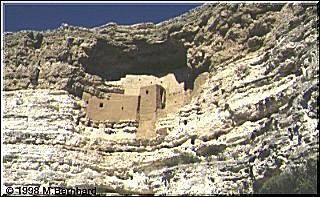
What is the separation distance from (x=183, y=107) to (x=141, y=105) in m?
1.38

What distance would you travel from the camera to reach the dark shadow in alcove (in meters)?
23.5

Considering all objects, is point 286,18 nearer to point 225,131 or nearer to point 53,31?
point 225,131

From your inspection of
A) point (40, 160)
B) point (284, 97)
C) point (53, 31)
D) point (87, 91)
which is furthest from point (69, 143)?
point (284, 97)

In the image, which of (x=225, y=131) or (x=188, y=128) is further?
(x=188, y=128)

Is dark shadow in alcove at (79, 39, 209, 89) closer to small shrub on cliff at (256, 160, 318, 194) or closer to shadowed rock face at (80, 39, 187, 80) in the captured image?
shadowed rock face at (80, 39, 187, 80)

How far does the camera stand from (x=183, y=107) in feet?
70.4

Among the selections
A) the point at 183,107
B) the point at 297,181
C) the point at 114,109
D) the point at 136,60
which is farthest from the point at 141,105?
the point at 297,181

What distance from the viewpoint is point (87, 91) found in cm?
2270

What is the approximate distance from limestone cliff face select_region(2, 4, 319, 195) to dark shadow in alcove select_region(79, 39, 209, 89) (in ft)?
0.12

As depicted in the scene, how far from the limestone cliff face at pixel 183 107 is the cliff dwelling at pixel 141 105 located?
0.98 feet

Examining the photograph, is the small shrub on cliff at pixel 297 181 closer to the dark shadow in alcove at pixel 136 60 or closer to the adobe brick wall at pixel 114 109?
the adobe brick wall at pixel 114 109

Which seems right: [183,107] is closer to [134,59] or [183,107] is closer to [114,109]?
[114,109]

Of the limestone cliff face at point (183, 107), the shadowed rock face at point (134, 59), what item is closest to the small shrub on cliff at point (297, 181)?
the limestone cliff face at point (183, 107)

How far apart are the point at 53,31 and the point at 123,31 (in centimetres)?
231
